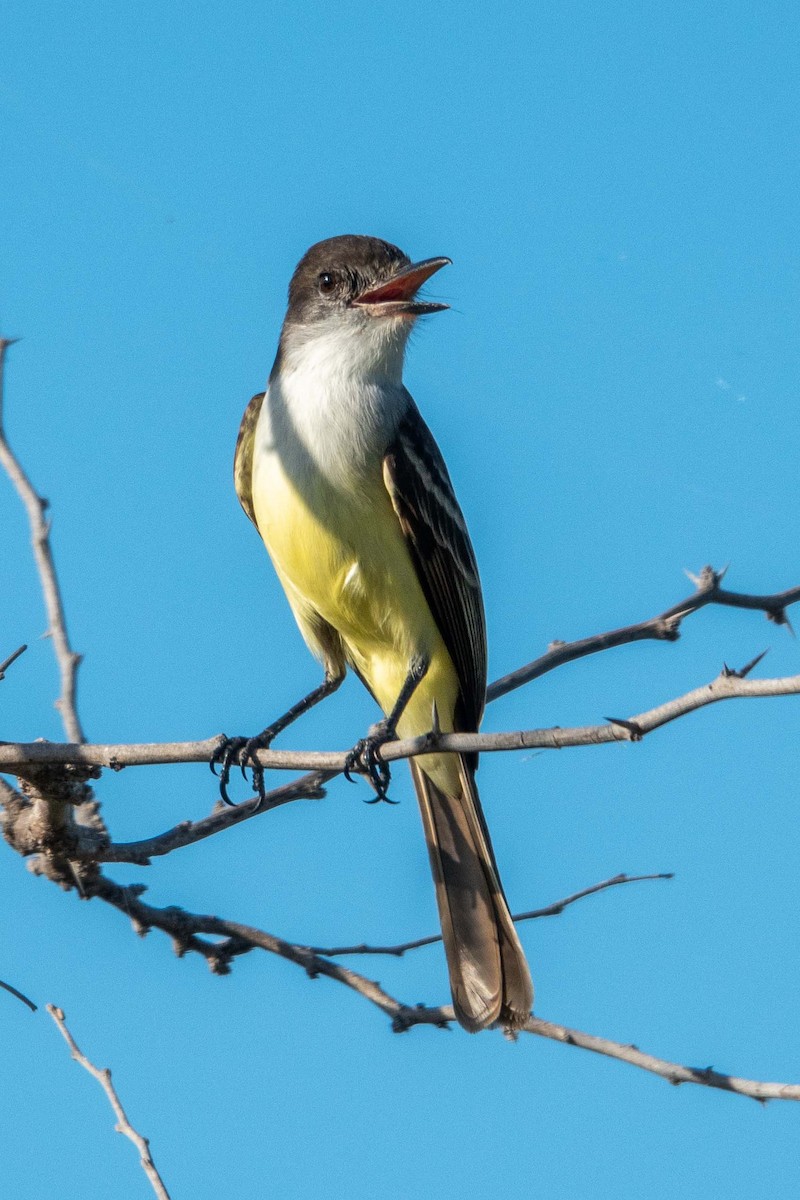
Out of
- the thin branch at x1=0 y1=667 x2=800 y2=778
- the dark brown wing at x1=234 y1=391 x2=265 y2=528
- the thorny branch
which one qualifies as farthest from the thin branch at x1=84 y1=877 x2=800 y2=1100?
the dark brown wing at x1=234 y1=391 x2=265 y2=528

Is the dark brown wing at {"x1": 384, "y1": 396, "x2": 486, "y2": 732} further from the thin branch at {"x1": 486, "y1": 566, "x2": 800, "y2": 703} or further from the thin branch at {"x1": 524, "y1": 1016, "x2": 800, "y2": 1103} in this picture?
the thin branch at {"x1": 524, "y1": 1016, "x2": 800, "y2": 1103}

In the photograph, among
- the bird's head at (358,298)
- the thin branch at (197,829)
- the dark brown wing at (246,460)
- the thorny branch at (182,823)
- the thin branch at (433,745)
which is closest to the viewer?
the thin branch at (433,745)

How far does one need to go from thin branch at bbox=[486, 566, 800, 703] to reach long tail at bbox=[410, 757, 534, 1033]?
0.98 metres

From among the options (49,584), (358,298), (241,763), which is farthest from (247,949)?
(358,298)

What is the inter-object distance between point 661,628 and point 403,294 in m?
2.25

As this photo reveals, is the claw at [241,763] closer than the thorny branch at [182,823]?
No

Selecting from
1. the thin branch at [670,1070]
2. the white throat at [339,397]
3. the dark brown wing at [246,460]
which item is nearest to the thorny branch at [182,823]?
the thin branch at [670,1070]

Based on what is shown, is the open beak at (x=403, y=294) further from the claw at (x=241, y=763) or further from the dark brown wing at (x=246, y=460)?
the claw at (x=241, y=763)

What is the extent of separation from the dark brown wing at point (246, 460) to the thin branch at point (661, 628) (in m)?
1.70

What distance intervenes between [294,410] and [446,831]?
207 centimetres

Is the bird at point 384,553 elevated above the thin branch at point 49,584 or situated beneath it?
elevated above

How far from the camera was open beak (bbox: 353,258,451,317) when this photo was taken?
621 cm

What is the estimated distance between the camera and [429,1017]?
502 centimetres

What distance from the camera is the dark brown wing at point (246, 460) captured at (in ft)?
21.4
